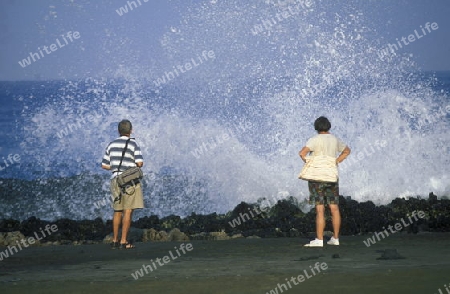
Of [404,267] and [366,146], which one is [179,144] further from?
[404,267]

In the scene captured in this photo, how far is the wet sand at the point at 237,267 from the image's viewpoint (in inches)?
275

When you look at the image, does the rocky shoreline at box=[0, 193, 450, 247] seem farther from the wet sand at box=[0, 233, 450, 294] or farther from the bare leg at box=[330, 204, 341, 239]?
the bare leg at box=[330, 204, 341, 239]

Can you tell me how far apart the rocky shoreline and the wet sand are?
109cm

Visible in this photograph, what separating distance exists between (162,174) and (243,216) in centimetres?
620

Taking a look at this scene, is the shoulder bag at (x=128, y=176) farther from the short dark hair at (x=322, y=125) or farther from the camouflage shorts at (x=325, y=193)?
the short dark hair at (x=322, y=125)

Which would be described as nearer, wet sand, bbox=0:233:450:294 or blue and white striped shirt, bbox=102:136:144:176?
wet sand, bbox=0:233:450:294

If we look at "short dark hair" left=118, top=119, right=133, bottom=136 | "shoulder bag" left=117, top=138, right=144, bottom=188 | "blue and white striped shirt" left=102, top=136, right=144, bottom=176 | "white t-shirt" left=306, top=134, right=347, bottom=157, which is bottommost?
"white t-shirt" left=306, top=134, right=347, bottom=157

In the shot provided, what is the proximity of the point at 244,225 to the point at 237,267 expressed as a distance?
5.34 meters

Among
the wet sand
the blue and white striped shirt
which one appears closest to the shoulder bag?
the blue and white striped shirt

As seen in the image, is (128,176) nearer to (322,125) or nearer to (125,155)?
(125,155)

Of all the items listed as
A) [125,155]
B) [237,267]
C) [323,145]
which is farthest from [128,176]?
[323,145]

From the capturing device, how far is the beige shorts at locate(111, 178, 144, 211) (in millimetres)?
9938

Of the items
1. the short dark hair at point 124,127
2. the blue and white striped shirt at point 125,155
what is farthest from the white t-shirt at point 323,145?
the short dark hair at point 124,127

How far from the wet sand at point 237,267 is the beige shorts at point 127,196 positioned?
56 cm
